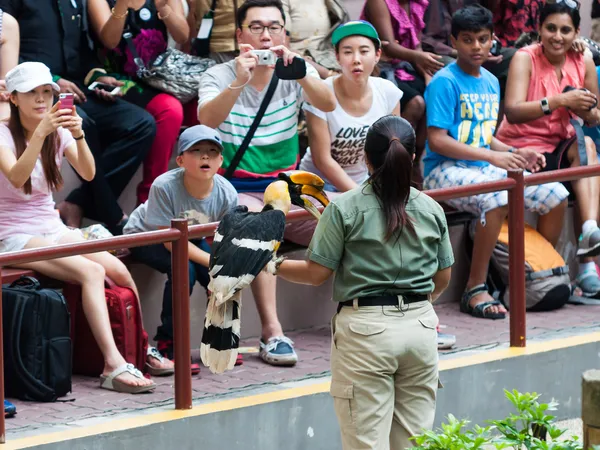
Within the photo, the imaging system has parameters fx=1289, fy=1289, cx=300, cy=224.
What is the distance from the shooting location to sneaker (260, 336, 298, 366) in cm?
638

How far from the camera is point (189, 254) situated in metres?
6.05

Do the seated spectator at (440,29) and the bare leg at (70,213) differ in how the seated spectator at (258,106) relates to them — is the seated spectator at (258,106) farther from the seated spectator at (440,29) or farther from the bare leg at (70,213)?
Answer: the seated spectator at (440,29)

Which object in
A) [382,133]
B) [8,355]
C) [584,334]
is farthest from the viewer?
[584,334]

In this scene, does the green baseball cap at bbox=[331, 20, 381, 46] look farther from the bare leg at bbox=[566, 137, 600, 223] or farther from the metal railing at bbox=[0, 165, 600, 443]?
the bare leg at bbox=[566, 137, 600, 223]

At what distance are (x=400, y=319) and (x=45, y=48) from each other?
10.3ft

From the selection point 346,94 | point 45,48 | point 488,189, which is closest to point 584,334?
point 488,189

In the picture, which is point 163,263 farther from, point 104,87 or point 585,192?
point 585,192

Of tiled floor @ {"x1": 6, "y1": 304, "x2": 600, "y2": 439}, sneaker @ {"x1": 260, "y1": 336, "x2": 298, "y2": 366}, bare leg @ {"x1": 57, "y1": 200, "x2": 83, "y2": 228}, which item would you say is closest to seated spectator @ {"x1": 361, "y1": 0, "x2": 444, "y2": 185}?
tiled floor @ {"x1": 6, "y1": 304, "x2": 600, "y2": 439}

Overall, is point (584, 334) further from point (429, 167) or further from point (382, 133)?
point (382, 133)

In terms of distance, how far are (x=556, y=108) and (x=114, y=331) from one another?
10.7 ft

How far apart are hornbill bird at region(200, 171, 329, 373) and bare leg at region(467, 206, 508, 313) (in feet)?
10.0

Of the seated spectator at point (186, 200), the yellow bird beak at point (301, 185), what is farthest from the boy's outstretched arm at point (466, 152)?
the yellow bird beak at point (301, 185)

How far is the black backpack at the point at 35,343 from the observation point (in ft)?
18.6

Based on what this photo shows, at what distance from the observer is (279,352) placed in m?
6.39
